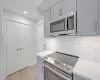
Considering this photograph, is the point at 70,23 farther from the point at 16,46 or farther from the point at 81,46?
the point at 16,46

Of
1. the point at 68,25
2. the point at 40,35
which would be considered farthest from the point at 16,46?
the point at 68,25

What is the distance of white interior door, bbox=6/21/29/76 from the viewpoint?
283cm

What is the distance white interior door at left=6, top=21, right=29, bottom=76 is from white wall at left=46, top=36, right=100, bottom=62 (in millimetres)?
1717

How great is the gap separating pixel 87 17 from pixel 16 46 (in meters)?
2.79

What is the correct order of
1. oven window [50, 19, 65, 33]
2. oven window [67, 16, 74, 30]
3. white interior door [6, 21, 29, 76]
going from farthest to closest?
white interior door [6, 21, 29, 76]
oven window [50, 19, 65, 33]
oven window [67, 16, 74, 30]

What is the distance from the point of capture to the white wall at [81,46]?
1353mm

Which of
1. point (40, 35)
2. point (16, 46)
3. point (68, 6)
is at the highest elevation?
point (68, 6)

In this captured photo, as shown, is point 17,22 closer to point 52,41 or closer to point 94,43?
point 52,41

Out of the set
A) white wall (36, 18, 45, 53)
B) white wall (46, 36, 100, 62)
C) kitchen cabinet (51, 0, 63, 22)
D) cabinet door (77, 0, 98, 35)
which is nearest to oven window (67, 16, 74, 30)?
cabinet door (77, 0, 98, 35)

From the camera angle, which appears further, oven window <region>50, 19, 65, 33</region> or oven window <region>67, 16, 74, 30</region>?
oven window <region>50, 19, 65, 33</region>

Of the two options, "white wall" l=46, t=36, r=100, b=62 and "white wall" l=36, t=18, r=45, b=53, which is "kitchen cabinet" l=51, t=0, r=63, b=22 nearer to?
"white wall" l=46, t=36, r=100, b=62

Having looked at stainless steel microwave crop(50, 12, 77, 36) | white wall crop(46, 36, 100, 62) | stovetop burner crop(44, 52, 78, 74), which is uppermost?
stainless steel microwave crop(50, 12, 77, 36)

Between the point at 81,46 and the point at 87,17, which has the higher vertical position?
the point at 87,17

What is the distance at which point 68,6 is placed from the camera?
4.65 ft
